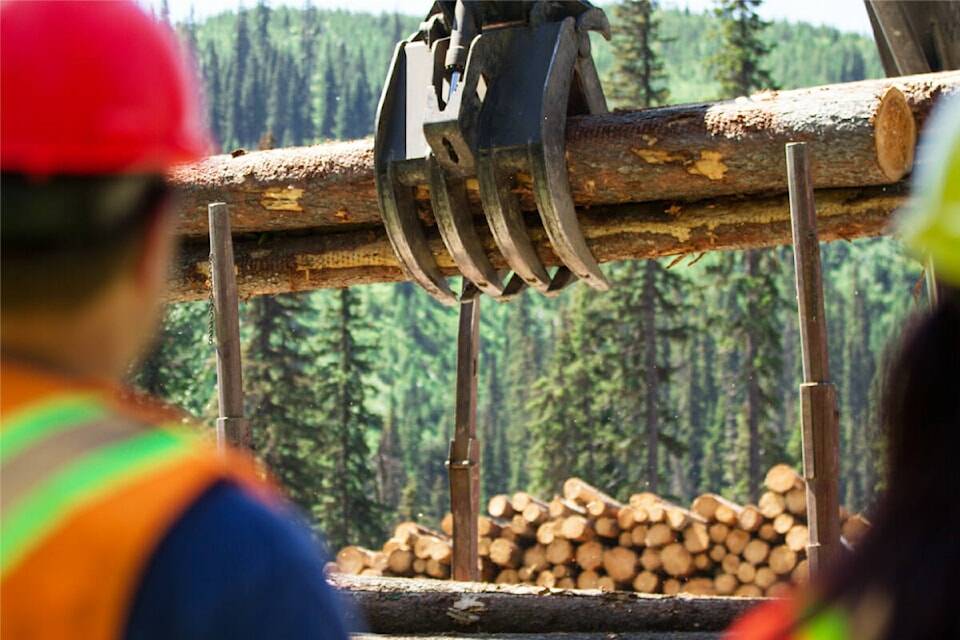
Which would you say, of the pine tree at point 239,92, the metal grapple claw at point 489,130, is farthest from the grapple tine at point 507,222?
the pine tree at point 239,92

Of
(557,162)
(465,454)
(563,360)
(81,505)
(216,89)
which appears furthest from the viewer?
(216,89)

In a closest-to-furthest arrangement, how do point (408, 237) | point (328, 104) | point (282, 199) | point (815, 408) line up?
point (815, 408)
point (408, 237)
point (282, 199)
point (328, 104)

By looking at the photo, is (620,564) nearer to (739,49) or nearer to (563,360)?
(739,49)

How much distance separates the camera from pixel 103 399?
1111 mm

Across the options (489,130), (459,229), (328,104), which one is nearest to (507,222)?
(459,229)

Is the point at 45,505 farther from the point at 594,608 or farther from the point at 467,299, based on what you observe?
the point at 467,299

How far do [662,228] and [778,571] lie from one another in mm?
7128

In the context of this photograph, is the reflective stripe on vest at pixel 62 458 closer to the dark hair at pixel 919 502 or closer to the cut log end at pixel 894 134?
the dark hair at pixel 919 502

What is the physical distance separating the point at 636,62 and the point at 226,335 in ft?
114

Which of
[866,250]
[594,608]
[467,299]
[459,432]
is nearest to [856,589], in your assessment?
[594,608]

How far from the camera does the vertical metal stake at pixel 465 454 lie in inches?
356

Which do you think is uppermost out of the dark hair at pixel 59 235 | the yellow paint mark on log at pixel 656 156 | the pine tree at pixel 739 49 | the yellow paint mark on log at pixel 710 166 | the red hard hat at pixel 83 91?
the pine tree at pixel 739 49

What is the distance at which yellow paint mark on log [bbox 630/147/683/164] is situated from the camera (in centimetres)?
695

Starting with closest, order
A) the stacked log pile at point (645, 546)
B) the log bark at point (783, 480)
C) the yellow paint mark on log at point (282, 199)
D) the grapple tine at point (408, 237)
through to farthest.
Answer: the grapple tine at point (408, 237)
the yellow paint mark on log at point (282, 199)
the log bark at point (783, 480)
the stacked log pile at point (645, 546)
